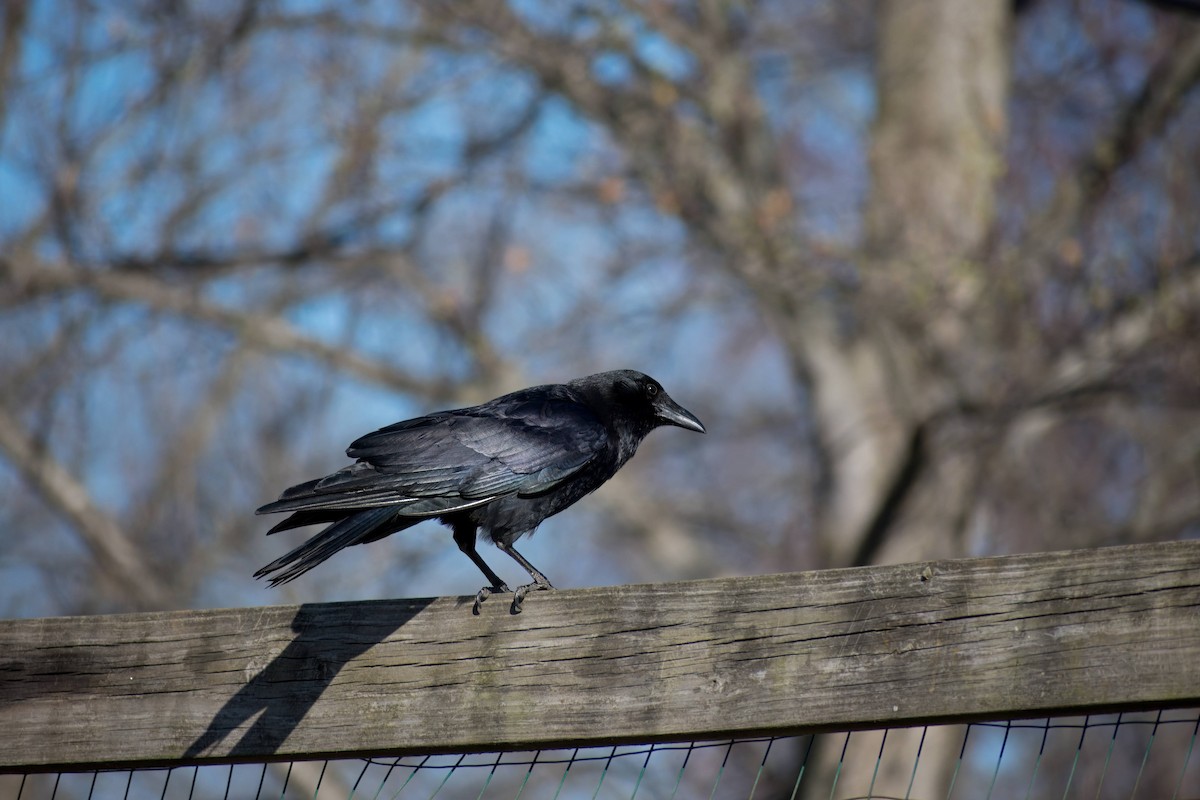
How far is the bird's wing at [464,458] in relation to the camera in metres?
3.27

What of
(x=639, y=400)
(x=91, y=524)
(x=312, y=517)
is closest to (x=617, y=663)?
(x=312, y=517)

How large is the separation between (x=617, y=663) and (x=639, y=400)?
248 centimetres

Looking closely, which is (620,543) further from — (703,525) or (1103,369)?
(1103,369)

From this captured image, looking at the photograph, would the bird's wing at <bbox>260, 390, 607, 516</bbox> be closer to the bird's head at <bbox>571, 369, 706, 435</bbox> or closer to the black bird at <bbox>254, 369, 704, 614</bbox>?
the black bird at <bbox>254, 369, 704, 614</bbox>

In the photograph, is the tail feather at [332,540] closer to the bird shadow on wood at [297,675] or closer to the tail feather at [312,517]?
the tail feather at [312,517]

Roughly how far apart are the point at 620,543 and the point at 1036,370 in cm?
700

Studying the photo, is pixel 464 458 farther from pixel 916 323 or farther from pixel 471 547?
pixel 916 323

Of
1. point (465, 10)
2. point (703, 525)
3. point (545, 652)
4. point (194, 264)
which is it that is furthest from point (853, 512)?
point (545, 652)

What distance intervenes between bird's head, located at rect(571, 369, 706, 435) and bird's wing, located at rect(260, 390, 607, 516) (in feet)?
1.32

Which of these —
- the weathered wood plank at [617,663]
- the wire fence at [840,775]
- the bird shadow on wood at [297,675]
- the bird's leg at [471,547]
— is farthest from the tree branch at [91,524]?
the bird shadow on wood at [297,675]

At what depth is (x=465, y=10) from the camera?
995cm

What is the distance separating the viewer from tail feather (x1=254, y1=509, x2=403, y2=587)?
2.81 meters

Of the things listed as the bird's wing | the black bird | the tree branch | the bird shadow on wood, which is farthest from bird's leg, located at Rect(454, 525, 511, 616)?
the tree branch

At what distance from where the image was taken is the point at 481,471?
3760 mm
